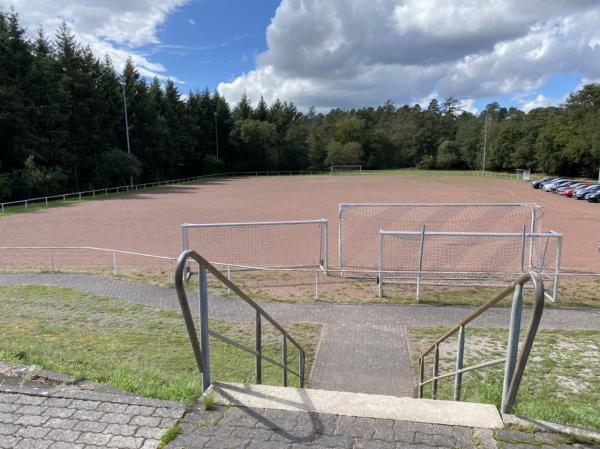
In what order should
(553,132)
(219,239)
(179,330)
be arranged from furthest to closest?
(553,132), (219,239), (179,330)

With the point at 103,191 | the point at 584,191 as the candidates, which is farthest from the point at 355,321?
the point at 103,191

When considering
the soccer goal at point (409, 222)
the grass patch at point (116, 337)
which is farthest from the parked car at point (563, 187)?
the grass patch at point (116, 337)

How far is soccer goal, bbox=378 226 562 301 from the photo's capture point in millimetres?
11125

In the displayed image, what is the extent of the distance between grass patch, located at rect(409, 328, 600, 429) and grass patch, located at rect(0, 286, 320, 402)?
227 cm

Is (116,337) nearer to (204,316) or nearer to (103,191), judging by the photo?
(204,316)

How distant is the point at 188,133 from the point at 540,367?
71.6m

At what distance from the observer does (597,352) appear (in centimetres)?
718

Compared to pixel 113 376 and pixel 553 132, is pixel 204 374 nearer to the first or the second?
pixel 113 376

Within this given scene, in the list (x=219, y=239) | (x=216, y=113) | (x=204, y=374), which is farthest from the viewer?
(x=216, y=113)

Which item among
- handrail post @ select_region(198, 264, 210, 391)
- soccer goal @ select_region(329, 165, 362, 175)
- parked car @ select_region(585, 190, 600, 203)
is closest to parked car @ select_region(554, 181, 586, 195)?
parked car @ select_region(585, 190, 600, 203)

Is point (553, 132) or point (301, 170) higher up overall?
point (553, 132)

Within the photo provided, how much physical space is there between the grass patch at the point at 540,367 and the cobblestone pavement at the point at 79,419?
3.01m

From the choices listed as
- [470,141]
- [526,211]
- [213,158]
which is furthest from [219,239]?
[470,141]

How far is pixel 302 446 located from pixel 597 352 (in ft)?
22.7
